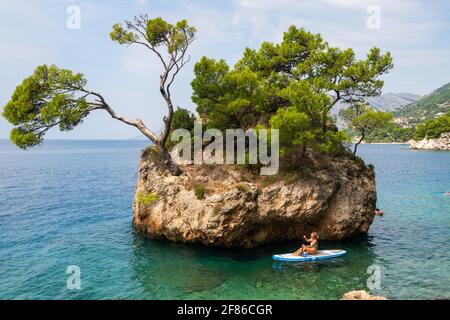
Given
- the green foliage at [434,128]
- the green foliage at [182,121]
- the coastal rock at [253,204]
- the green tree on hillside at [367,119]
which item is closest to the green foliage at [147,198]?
the coastal rock at [253,204]

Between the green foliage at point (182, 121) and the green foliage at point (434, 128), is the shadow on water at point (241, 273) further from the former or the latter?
the green foliage at point (434, 128)

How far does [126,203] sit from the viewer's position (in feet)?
165

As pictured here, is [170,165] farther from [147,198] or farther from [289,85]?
[289,85]

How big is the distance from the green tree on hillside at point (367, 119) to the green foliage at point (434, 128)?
536 feet

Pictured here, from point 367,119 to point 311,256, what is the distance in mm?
14352

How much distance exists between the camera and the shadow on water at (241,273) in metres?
21.9

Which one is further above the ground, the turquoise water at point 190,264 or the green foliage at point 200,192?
the green foliage at point 200,192

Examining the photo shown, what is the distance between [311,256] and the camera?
2694cm

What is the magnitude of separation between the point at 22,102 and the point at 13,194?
33.0 meters

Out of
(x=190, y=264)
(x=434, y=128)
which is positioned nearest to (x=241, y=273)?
(x=190, y=264)

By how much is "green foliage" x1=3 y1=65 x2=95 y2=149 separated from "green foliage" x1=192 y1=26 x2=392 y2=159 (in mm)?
11219

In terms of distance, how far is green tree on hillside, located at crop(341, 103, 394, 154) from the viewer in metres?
32.3

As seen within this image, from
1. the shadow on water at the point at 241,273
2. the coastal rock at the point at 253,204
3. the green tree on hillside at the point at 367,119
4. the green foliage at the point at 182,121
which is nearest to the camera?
the shadow on water at the point at 241,273

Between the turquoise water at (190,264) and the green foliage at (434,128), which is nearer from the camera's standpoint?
the turquoise water at (190,264)
